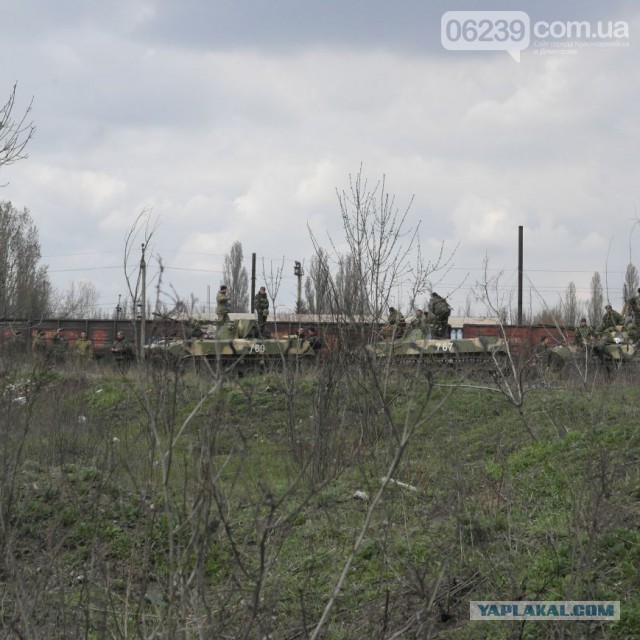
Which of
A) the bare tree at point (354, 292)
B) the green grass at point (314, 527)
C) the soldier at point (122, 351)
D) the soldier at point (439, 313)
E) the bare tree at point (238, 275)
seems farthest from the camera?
the bare tree at point (238, 275)

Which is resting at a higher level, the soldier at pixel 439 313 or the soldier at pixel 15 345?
the soldier at pixel 439 313

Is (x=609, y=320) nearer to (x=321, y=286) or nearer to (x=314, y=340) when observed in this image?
(x=314, y=340)

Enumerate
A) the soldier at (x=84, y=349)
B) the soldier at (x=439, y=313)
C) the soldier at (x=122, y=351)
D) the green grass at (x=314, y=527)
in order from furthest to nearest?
the soldier at (x=84, y=349) → the soldier at (x=122, y=351) → the soldier at (x=439, y=313) → the green grass at (x=314, y=527)

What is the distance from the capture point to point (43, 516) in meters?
7.88

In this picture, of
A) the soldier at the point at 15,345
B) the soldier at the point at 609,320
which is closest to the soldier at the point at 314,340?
the soldier at the point at 609,320

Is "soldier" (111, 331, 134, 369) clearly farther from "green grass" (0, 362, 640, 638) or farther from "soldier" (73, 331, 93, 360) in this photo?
"green grass" (0, 362, 640, 638)

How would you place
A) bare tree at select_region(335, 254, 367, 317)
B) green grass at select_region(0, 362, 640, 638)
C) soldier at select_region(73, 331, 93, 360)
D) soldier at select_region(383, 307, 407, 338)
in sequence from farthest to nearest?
soldier at select_region(73, 331, 93, 360)
bare tree at select_region(335, 254, 367, 317)
soldier at select_region(383, 307, 407, 338)
green grass at select_region(0, 362, 640, 638)

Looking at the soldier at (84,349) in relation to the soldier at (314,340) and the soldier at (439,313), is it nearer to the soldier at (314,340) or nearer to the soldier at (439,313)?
the soldier at (314,340)

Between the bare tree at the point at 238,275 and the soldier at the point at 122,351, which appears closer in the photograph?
the soldier at the point at 122,351

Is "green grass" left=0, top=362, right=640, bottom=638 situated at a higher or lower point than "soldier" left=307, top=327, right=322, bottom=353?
lower

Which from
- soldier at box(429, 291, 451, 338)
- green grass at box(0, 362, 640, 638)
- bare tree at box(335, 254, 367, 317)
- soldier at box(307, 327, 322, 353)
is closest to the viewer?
green grass at box(0, 362, 640, 638)

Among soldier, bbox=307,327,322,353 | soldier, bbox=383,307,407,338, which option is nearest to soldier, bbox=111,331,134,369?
soldier, bbox=307,327,322,353

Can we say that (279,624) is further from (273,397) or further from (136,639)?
(273,397)

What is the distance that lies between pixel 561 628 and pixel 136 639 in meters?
2.22
